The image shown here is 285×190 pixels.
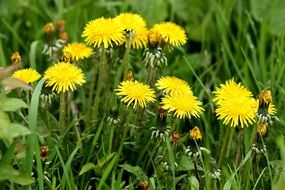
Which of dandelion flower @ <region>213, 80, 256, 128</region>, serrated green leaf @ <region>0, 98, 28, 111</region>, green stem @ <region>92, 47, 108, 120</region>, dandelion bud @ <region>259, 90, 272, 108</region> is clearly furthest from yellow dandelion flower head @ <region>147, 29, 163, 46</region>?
serrated green leaf @ <region>0, 98, 28, 111</region>

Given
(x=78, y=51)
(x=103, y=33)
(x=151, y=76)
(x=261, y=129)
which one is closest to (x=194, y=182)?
(x=261, y=129)

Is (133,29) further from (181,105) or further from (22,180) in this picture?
(22,180)

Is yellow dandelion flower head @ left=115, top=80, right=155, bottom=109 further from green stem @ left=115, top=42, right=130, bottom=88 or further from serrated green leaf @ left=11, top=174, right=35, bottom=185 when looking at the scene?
serrated green leaf @ left=11, top=174, right=35, bottom=185

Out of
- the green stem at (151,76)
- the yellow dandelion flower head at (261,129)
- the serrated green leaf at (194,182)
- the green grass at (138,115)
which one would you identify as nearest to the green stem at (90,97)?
the green grass at (138,115)

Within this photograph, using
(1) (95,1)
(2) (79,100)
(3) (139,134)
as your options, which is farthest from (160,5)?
(3) (139,134)

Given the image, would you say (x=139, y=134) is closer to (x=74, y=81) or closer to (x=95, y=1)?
(x=74, y=81)
